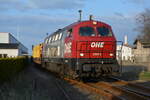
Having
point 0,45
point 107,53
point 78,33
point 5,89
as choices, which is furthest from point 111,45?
point 0,45

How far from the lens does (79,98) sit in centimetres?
1226

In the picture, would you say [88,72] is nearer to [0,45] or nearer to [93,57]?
[93,57]

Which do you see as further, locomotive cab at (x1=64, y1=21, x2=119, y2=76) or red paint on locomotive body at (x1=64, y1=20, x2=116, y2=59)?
red paint on locomotive body at (x1=64, y1=20, x2=116, y2=59)

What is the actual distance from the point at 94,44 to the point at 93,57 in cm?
75

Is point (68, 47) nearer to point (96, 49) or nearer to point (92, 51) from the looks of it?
point (92, 51)

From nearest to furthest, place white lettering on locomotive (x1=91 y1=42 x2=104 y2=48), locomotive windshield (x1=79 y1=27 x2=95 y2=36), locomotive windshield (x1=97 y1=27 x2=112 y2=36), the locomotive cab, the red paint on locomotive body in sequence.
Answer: the locomotive cab, the red paint on locomotive body, white lettering on locomotive (x1=91 y1=42 x2=104 y2=48), locomotive windshield (x1=79 y1=27 x2=95 y2=36), locomotive windshield (x1=97 y1=27 x2=112 y2=36)

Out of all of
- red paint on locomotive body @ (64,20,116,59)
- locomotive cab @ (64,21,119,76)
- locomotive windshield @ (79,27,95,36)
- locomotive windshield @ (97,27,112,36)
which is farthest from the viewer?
locomotive windshield @ (97,27,112,36)

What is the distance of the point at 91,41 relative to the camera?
16.6m

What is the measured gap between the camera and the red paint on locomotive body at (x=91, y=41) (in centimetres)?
1648

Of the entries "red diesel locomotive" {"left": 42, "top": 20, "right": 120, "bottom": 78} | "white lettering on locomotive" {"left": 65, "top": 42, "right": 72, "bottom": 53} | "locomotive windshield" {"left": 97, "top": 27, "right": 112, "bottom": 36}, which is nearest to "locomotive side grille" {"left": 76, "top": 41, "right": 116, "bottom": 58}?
"red diesel locomotive" {"left": 42, "top": 20, "right": 120, "bottom": 78}

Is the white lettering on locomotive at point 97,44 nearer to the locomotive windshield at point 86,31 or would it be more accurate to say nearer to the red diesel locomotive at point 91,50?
the red diesel locomotive at point 91,50

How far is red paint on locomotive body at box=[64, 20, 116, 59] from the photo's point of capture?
16.5 meters

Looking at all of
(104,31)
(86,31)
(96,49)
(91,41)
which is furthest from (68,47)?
(104,31)

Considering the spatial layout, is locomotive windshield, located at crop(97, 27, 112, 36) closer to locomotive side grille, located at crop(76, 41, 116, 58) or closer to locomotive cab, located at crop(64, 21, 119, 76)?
locomotive cab, located at crop(64, 21, 119, 76)
